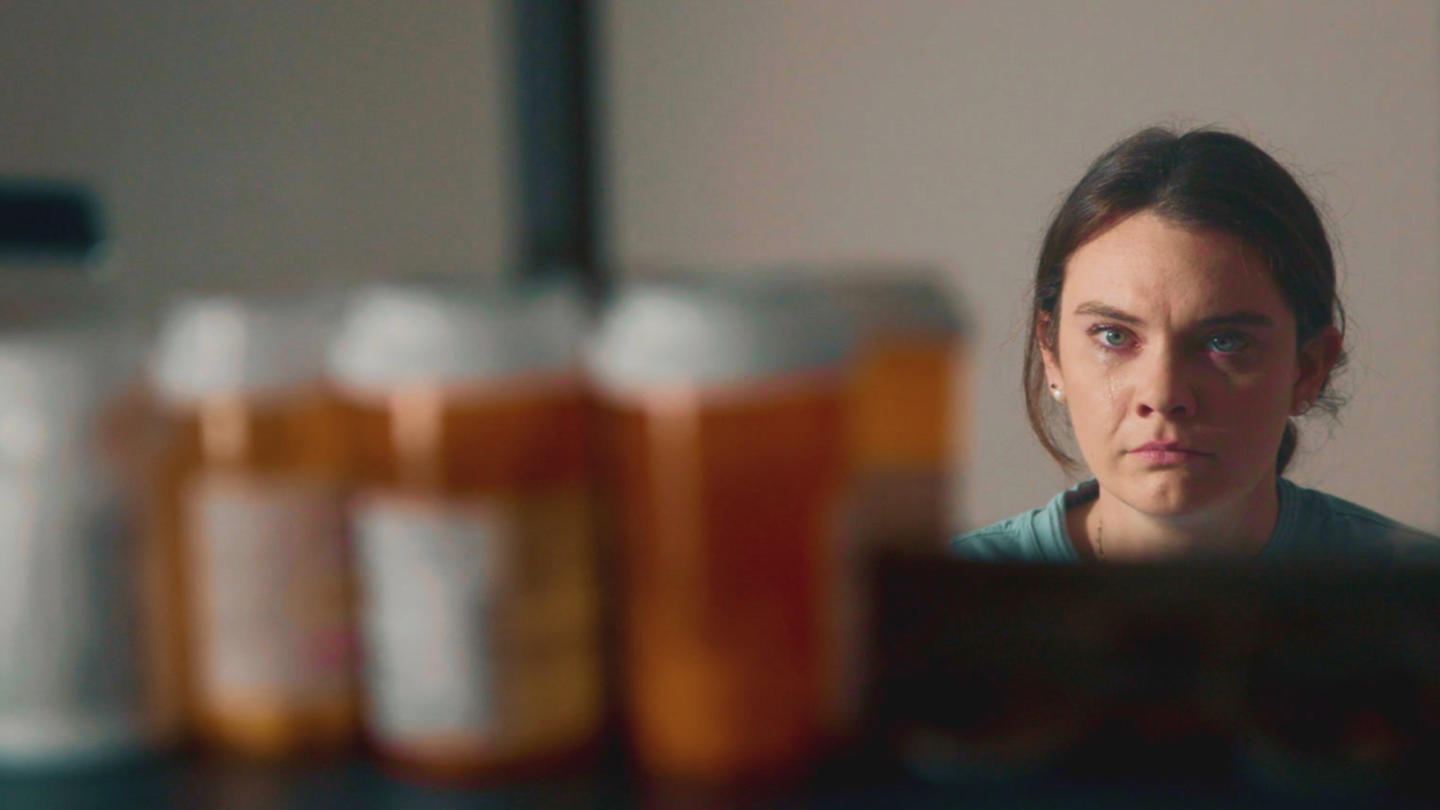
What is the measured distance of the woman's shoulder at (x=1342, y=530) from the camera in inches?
27.2

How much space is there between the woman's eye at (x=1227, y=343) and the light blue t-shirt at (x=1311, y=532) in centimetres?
8

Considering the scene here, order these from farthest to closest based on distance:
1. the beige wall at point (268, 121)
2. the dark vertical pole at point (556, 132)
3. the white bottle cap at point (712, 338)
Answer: the beige wall at point (268, 121)
the dark vertical pole at point (556, 132)
the white bottle cap at point (712, 338)

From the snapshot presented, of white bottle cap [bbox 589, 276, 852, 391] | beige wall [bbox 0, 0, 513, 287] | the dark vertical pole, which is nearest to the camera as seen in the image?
white bottle cap [bbox 589, 276, 852, 391]

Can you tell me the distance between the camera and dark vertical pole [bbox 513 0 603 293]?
2.15 feet

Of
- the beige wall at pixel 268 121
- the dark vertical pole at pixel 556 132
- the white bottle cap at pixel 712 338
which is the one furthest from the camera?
the beige wall at pixel 268 121

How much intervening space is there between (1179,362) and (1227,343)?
0.10ft

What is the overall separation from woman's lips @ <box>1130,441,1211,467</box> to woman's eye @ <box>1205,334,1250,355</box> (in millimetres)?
59

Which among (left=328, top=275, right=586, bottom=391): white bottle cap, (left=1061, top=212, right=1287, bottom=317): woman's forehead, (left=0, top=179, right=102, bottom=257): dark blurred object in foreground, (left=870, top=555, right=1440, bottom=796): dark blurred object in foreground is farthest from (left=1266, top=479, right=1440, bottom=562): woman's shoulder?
(left=0, top=179, right=102, bottom=257): dark blurred object in foreground

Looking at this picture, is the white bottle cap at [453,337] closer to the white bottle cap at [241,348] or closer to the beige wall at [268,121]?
the white bottle cap at [241,348]

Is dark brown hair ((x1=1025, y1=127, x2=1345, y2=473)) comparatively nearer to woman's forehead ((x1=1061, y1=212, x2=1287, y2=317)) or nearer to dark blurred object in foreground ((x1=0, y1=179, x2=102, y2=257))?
woman's forehead ((x1=1061, y1=212, x2=1287, y2=317))

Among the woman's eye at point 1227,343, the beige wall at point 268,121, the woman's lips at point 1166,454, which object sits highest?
the beige wall at point 268,121

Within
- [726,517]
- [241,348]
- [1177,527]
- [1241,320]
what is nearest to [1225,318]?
[1241,320]

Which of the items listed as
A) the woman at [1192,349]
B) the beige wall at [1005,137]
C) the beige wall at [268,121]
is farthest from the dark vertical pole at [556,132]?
the woman at [1192,349]

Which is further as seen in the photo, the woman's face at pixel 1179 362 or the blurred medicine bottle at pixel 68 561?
the woman's face at pixel 1179 362
